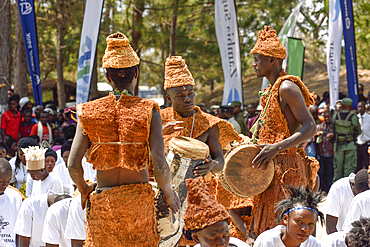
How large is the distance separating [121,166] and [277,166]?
4.87 feet

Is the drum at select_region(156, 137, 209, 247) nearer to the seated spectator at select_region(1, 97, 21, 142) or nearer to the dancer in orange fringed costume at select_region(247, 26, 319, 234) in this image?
the dancer in orange fringed costume at select_region(247, 26, 319, 234)

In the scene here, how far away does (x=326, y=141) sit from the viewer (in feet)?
34.2

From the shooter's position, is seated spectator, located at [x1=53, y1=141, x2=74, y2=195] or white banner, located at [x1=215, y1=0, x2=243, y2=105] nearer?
seated spectator, located at [x1=53, y1=141, x2=74, y2=195]

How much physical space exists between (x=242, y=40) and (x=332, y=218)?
1602 centimetres

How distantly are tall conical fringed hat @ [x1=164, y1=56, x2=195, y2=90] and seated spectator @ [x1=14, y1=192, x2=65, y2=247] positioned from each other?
5.90ft

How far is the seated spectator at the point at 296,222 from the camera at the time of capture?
3318mm

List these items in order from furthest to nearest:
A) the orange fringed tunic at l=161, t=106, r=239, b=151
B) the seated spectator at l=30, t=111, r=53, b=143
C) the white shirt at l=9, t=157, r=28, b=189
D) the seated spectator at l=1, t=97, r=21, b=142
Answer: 1. the seated spectator at l=1, t=97, r=21, b=142
2. the seated spectator at l=30, t=111, r=53, b=143
3. the white shirt at l=9, t=157, r=28, b=189
4. the orange fringed tunic at l=161, t=106, r=239, b=151

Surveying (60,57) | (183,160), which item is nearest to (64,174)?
(183,160)

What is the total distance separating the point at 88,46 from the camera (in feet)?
29.9

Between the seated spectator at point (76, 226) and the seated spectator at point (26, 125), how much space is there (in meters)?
6.35

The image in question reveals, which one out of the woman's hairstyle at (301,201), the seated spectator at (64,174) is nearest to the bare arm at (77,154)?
the woman's hairstyle at (301,201)

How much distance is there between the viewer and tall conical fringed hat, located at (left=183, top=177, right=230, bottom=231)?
2.75 metres

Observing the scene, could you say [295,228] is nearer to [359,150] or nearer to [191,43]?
[359,150]

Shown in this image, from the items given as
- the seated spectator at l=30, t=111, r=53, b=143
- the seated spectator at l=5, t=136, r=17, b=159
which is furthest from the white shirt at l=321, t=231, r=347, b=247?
the seated spectator at l=30, t=111, r=53, b=143
